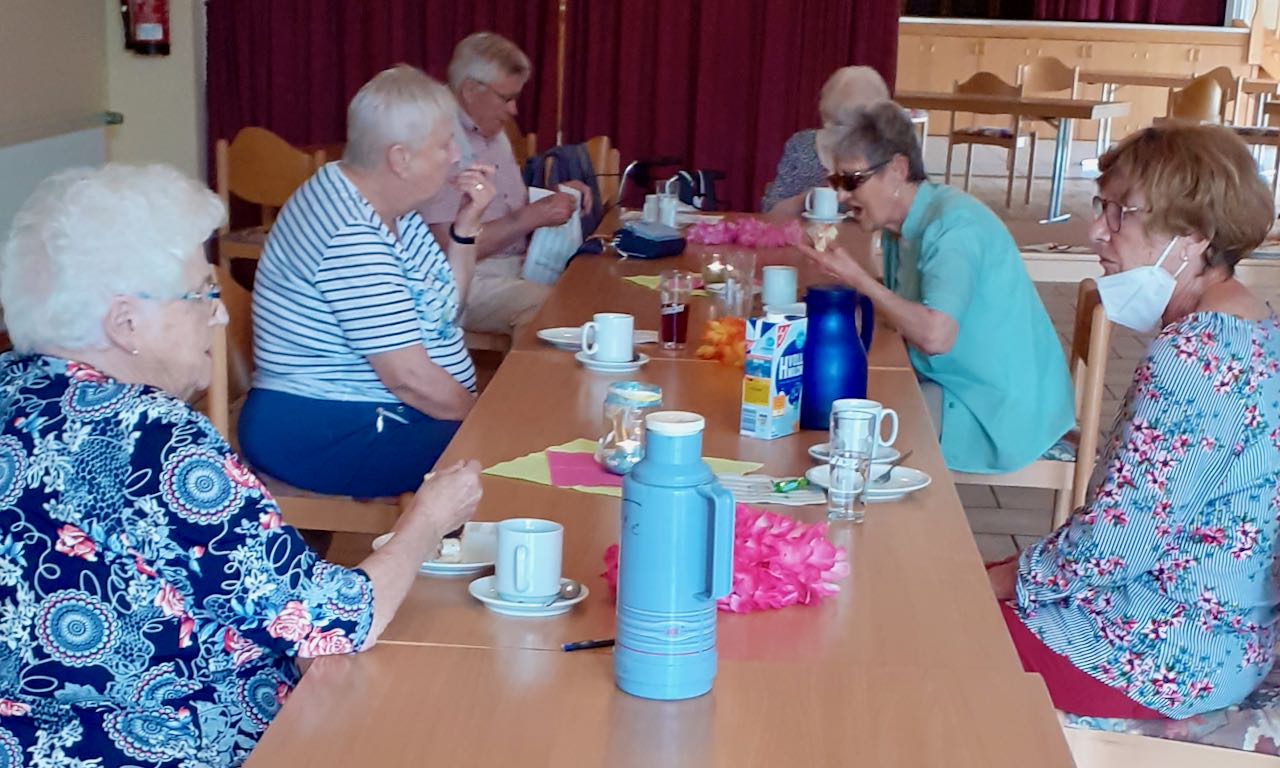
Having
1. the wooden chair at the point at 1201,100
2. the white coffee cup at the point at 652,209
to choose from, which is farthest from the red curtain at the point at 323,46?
the wooden chair at the point at 1201,100

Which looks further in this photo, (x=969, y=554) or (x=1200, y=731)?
(x=1200, y=731)

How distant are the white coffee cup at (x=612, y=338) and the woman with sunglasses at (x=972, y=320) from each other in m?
0.68

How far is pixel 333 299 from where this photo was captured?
9.27 feet

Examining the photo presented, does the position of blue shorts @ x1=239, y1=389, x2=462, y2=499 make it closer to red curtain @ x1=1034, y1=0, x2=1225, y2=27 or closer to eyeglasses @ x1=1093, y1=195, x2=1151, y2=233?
eyeglasses @ x1=1093, y1=195, x2=1151, y2=233

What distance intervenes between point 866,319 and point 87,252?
1.75 m

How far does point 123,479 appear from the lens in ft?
4.84

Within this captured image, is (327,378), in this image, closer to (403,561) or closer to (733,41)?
(403,561)

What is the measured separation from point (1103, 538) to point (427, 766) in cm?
108

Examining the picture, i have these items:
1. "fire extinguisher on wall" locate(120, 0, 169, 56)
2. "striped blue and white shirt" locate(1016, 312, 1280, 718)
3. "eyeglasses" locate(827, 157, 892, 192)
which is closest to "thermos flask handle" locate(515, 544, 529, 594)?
"striped blue and white shirt" locate(1016, 312, 1280, 718)

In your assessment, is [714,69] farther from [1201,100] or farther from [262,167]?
[1201,100]

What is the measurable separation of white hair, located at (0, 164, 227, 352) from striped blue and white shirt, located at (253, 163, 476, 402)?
3.88 ft

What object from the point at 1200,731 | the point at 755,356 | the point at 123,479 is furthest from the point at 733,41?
the point at 123,479

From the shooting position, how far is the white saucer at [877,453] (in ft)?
7.11

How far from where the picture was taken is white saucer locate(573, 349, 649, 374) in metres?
2.73
